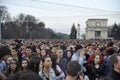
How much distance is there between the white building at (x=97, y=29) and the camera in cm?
12850

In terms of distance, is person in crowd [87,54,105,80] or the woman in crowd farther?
person in crowd [87,54,105,80]

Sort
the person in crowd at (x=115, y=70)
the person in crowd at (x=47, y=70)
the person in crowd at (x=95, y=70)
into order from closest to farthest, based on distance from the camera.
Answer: the person in crowd at (x=115, y=70), the person in crowd at (x=47, y=70), the person in crowd at (x=95, y=70)

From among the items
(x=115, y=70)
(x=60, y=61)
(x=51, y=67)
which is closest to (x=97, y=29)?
(x=60, y=61)

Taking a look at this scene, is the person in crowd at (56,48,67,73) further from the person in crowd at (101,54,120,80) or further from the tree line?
the tree line

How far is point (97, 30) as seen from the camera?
130 m

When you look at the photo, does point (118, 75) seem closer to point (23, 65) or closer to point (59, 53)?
point (23, 65)

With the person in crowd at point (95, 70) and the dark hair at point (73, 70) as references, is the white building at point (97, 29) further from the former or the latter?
the dark hair at point (73, 70)

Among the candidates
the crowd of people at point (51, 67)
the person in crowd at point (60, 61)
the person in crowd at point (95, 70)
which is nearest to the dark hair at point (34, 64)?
the crowd of people at point (51, 67)

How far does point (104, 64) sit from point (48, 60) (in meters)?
3.89

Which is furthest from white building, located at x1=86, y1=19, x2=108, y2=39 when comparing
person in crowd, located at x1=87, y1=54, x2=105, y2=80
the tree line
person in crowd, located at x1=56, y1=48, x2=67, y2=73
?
person in crowd, located at x1=56, y1=48, x2=67, y2=73

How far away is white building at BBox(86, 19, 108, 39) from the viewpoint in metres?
128

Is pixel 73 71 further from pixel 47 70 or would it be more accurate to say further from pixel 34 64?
pixel 47 70

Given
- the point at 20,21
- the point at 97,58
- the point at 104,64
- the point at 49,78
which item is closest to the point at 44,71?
the point at 49,78

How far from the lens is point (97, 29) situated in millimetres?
130000
